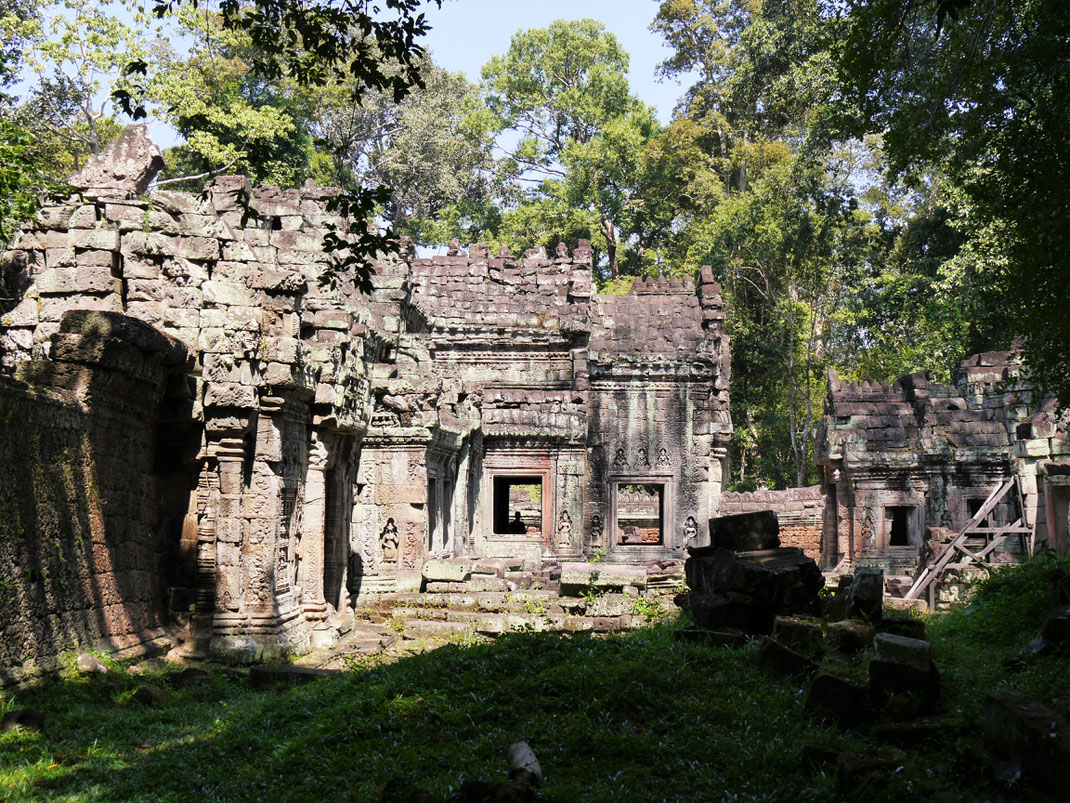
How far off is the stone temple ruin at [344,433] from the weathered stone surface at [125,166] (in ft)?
0.09

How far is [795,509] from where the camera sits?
2156 centimetres

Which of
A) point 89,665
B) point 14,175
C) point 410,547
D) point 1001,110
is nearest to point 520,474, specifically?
point 410,547

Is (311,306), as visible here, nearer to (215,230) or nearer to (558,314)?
(215,230)

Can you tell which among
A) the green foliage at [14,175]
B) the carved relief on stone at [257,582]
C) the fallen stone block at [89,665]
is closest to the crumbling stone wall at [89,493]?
the fallen stone block at [89,665]

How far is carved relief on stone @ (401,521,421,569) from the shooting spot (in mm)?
14297

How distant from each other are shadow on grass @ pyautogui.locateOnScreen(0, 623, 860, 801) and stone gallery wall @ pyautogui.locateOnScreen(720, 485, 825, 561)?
1410cm

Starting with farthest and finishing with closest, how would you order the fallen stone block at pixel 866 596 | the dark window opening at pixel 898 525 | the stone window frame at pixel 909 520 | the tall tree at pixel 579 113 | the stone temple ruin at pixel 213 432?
the tall tree at pixel 579 113 → the dark window opening at pixel 898 525 → the stone window frame at pixel 909 520 → the fallen stone block at pixel 866 596 → the stone temple ruin at pixel 213 432

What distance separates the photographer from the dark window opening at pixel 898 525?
738 inches

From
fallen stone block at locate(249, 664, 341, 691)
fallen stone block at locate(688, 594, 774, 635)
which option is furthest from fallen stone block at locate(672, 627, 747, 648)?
fallen stone block at locate(249, 664, 341, 691)

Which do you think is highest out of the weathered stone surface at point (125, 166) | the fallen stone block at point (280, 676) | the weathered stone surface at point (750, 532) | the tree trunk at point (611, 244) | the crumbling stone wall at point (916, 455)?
the tree trunk at point (611, 244)

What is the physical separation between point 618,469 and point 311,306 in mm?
10861

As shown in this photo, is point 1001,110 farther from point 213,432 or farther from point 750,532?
point 213,432

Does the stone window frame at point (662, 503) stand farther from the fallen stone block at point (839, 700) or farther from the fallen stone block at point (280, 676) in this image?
the fallen stone block at point (839, 700)

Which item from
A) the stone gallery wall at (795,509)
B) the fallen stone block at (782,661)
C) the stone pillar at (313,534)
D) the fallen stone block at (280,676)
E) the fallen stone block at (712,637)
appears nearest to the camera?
the fallen stone block at (782,661)
